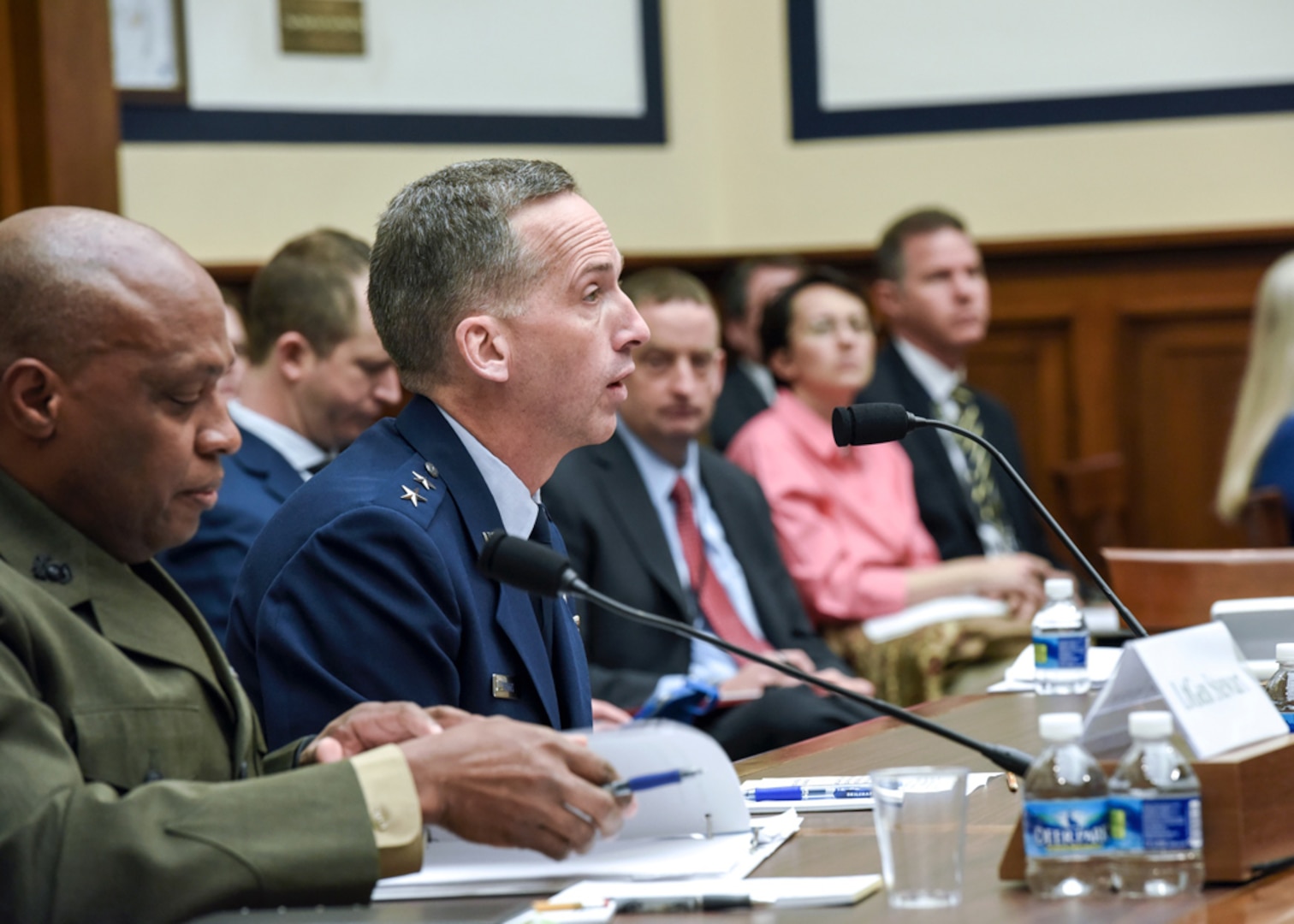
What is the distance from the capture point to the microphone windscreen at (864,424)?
1845mm

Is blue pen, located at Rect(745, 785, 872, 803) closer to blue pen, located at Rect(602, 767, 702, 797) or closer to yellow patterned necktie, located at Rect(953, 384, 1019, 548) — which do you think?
blue pen, located at Rect(602, 767, 702, 797)

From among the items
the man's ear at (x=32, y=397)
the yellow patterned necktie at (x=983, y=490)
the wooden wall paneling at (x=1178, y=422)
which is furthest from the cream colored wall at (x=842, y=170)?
the man's ear at (x=32, y=397)

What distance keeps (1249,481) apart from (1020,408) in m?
1.77

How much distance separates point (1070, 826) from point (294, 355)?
2.30 meters

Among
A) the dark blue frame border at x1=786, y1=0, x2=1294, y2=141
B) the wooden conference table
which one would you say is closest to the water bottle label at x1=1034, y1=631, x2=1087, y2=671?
the wooden conference table

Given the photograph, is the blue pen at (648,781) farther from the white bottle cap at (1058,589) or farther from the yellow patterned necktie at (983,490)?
Answer: the yellow patterned necktie at (983,490)

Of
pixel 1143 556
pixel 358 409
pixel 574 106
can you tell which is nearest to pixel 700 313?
pixel 358 409

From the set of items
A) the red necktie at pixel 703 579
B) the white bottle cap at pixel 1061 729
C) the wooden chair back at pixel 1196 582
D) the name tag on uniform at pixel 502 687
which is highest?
the white bottle cap at pixel 1061 729

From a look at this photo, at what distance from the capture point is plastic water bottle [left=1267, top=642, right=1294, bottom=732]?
171cm

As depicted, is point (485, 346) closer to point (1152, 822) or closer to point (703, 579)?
point (1152, 822)

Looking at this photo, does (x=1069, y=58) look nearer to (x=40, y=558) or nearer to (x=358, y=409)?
(x=358, y=409)

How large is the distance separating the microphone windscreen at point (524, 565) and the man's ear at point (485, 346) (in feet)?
1.73

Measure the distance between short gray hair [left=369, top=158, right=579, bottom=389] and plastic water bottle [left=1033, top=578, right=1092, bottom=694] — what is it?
81 cm

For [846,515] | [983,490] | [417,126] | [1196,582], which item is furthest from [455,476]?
[417,126]
